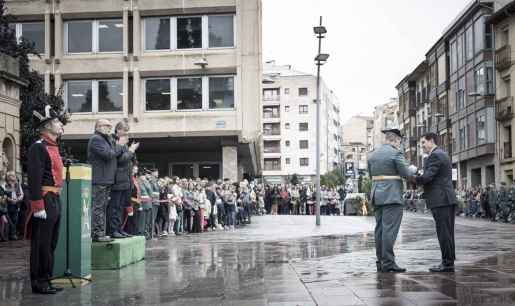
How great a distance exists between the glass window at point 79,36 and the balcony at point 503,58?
2996 cm

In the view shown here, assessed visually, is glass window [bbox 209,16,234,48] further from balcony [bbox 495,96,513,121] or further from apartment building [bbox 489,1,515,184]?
balcony [bbox 495,96,513,121]

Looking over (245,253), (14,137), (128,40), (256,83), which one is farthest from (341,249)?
(128,40)

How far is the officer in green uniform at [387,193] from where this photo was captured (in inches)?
406

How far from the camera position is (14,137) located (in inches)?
792

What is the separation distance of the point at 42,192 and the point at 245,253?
643 centimetres

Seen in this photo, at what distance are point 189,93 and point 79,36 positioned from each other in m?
6.67

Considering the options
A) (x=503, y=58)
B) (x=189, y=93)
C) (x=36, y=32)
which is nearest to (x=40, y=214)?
(x=189, y=93)

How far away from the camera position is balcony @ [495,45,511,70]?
51969 mm

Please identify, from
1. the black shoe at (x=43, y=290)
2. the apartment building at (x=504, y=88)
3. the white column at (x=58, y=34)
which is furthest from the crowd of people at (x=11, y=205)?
the apartment building at (x=504, y=88)

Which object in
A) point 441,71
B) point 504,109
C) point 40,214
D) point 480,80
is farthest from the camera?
point 441,71

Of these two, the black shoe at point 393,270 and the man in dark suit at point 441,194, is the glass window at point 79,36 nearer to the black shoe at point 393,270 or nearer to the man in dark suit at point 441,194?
the man in dark suit at point 441,194

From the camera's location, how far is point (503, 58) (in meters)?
52.5

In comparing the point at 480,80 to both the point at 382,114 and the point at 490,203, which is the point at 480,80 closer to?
the point at 490,203

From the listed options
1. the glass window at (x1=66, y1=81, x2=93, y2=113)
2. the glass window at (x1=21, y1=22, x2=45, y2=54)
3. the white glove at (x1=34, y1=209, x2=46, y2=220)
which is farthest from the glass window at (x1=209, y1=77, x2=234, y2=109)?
the white glove at (x1=34, y1=209, x2=46, y2=220)
